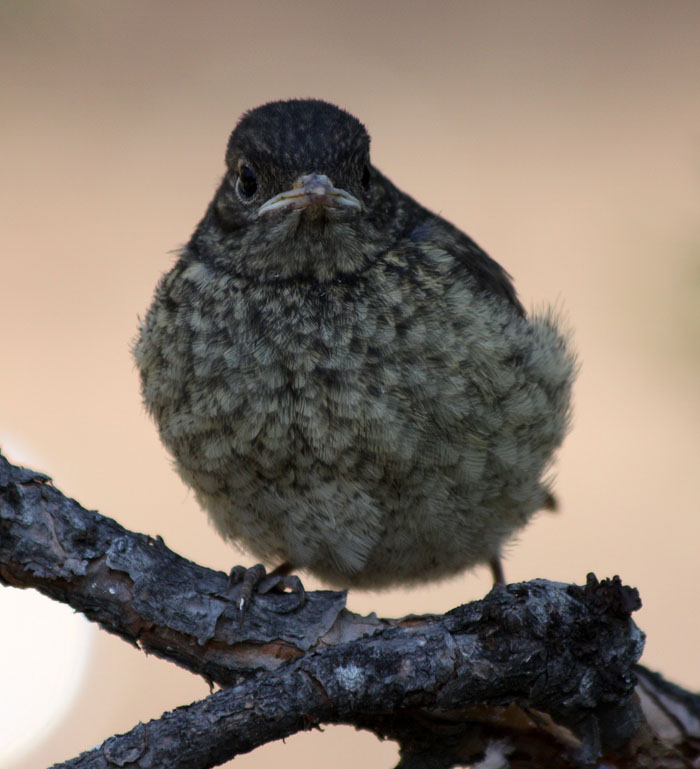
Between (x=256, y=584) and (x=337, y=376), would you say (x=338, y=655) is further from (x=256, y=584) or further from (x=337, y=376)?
(x=337, y=376)

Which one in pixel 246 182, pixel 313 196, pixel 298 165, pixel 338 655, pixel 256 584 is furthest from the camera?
pixel 246 182

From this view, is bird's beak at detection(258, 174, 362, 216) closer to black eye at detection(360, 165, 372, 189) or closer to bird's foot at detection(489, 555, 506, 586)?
black eye at detection(360, 165, 372, 189)

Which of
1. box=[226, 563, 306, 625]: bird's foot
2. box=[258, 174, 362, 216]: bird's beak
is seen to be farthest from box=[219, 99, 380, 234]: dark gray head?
box=[226, 563, 306, 625]: bird's foot

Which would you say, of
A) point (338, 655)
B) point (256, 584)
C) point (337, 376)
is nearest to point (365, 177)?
point (337, 376)

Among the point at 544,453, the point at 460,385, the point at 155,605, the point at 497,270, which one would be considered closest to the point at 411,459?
the point at 460,385

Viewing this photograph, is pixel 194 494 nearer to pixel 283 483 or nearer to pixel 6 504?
pixel 283 483
